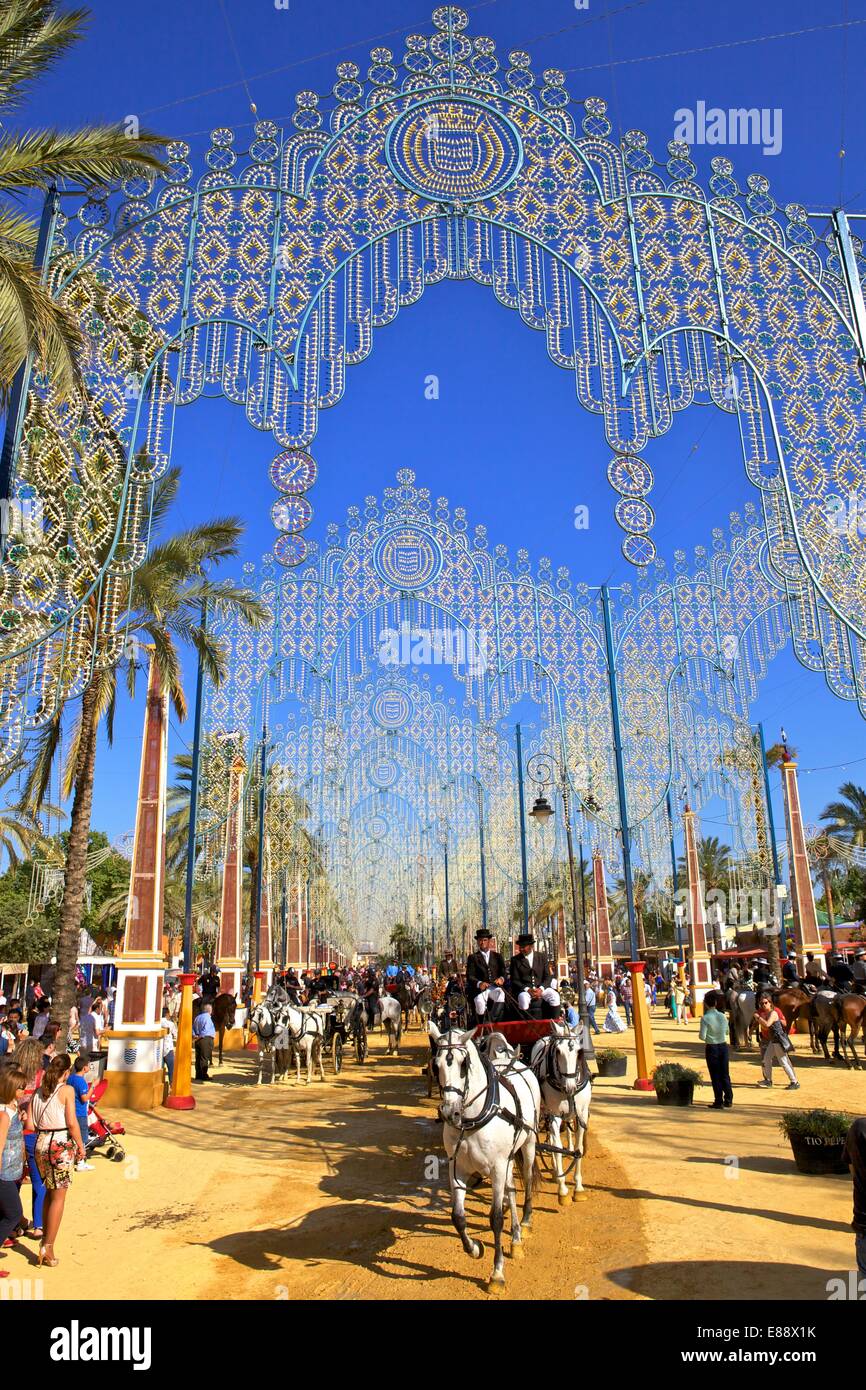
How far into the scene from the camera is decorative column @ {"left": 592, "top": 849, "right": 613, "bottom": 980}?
3579 centimetres

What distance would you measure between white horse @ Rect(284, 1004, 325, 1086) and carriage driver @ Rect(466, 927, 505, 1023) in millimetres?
9294

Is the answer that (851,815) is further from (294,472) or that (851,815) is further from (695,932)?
(294,472)

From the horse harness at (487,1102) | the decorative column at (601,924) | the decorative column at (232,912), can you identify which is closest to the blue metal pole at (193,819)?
the decorative column at (232,912)

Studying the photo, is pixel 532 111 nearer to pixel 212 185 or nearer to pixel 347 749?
pixel 212 185

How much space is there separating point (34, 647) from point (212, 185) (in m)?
5.43

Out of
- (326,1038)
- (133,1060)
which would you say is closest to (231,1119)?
(133,1060)

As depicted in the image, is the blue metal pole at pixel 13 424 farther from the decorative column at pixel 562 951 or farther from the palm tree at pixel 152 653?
the decorative column at pixel 562 951

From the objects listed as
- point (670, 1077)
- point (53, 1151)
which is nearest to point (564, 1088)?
point (53, 1151)

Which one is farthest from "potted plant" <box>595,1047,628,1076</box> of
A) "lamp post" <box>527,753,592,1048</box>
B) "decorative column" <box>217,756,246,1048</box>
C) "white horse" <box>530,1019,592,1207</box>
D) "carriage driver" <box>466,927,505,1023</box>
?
"decorative column" <box>217,756,246,1048</box>

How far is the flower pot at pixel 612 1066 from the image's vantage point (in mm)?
17578

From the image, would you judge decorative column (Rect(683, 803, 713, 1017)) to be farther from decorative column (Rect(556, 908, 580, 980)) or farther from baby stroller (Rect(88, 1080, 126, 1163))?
baby stroller (Rect(88, 1080, 126, 1163))

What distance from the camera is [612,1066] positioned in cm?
1769

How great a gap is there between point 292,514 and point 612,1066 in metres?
12.7
